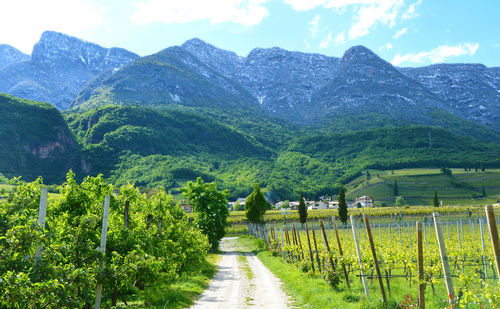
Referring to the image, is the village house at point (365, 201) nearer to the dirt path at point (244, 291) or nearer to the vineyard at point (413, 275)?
the vineyard at point (413, 275)

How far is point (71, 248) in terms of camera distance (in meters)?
8.01

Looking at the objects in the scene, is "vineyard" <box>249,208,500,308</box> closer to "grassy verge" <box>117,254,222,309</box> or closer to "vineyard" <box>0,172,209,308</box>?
"grassy verge" <box>117,254,222,309</box>

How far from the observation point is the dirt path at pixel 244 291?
12.9 meters

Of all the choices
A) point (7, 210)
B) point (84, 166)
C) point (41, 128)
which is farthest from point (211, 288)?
point (41, 128)

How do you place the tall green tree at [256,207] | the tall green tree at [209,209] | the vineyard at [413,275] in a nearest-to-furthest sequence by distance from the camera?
the vineyard at [413,275], the tall green tree at [209,209], the tall green tree at [256,207]

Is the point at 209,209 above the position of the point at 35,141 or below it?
below

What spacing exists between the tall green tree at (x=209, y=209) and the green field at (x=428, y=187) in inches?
4257

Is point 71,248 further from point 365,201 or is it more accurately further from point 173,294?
point 365,201

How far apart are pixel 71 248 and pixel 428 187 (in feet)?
525

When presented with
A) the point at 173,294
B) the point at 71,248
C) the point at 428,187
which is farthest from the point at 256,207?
the point at 428,187

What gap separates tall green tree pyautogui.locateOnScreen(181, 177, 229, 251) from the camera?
35406 millimetres

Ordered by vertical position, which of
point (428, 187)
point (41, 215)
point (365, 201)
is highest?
point (41, 215)

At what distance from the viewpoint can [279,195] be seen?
175 meters

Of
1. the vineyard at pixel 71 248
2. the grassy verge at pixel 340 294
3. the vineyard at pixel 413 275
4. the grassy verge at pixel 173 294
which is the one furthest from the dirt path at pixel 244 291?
the vineyard at pixel 71 248
